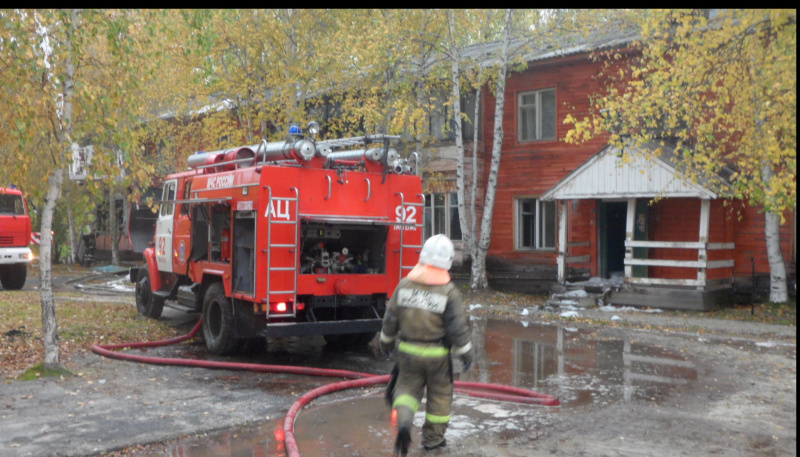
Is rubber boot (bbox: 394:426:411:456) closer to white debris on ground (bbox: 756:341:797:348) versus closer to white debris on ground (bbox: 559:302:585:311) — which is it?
white debris on ground (bbox: 756:341:797:348)

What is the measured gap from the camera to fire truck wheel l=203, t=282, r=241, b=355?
10.0 m

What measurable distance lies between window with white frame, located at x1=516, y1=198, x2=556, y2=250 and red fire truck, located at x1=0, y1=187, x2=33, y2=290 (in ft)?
44.0

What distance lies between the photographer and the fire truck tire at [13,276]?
19469mm

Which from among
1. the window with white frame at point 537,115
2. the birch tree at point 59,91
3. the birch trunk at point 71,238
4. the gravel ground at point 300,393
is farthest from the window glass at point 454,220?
the birch trunk at point 71,238

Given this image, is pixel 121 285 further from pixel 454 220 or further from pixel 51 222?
pixel 51 222

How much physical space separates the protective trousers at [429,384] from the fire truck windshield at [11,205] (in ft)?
53.8

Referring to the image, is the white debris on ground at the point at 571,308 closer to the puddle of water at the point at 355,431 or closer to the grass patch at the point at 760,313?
the grass patch at the point at 760,313

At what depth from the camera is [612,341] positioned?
12.1 meters

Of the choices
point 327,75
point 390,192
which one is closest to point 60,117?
point 390,192

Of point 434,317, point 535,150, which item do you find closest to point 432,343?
point 434,317

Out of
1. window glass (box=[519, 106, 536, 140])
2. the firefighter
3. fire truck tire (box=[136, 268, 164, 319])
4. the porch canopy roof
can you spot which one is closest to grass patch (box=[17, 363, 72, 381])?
the firefighter

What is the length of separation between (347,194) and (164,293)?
4.59 meters

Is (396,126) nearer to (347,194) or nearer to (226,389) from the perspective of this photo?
(347,194)

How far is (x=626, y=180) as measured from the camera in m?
16.9
